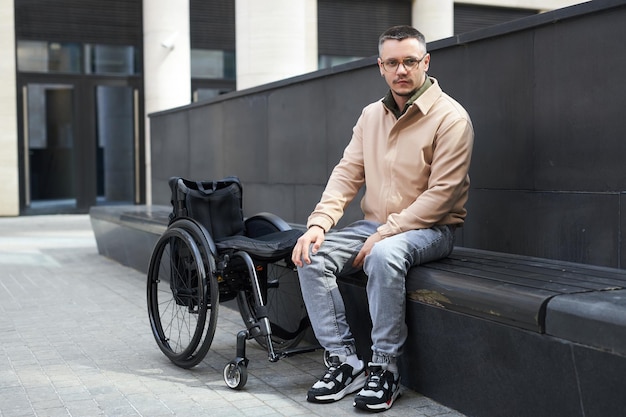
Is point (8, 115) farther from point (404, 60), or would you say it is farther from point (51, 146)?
point (404, 60)

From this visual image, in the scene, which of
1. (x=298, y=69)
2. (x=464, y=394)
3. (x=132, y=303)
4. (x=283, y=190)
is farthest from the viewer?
(x=298, y=69)

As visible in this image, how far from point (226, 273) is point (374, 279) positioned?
94 cm

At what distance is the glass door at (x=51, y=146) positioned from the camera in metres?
23.0

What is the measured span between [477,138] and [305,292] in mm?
1471

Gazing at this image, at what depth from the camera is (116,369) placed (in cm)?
500

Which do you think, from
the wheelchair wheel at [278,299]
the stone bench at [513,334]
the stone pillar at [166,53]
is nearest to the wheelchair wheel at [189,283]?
the wheelchair wheel at [278,299]

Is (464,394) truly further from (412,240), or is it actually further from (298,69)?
(298,69)

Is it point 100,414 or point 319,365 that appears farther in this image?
point 319,365

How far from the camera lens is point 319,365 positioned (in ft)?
16.5

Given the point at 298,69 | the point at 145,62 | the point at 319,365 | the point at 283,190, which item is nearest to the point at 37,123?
→ the point at 145,62

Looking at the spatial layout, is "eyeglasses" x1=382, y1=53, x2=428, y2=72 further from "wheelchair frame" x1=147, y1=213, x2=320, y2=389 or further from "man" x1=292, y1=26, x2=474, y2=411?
"wheelchair frame" x1=147, y1=213, x2=320, y2=389

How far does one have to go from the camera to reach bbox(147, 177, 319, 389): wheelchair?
4.52 meters

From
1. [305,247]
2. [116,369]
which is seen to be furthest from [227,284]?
[116,369]

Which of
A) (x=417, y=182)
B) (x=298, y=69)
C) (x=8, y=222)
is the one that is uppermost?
(x=298, y=69)
